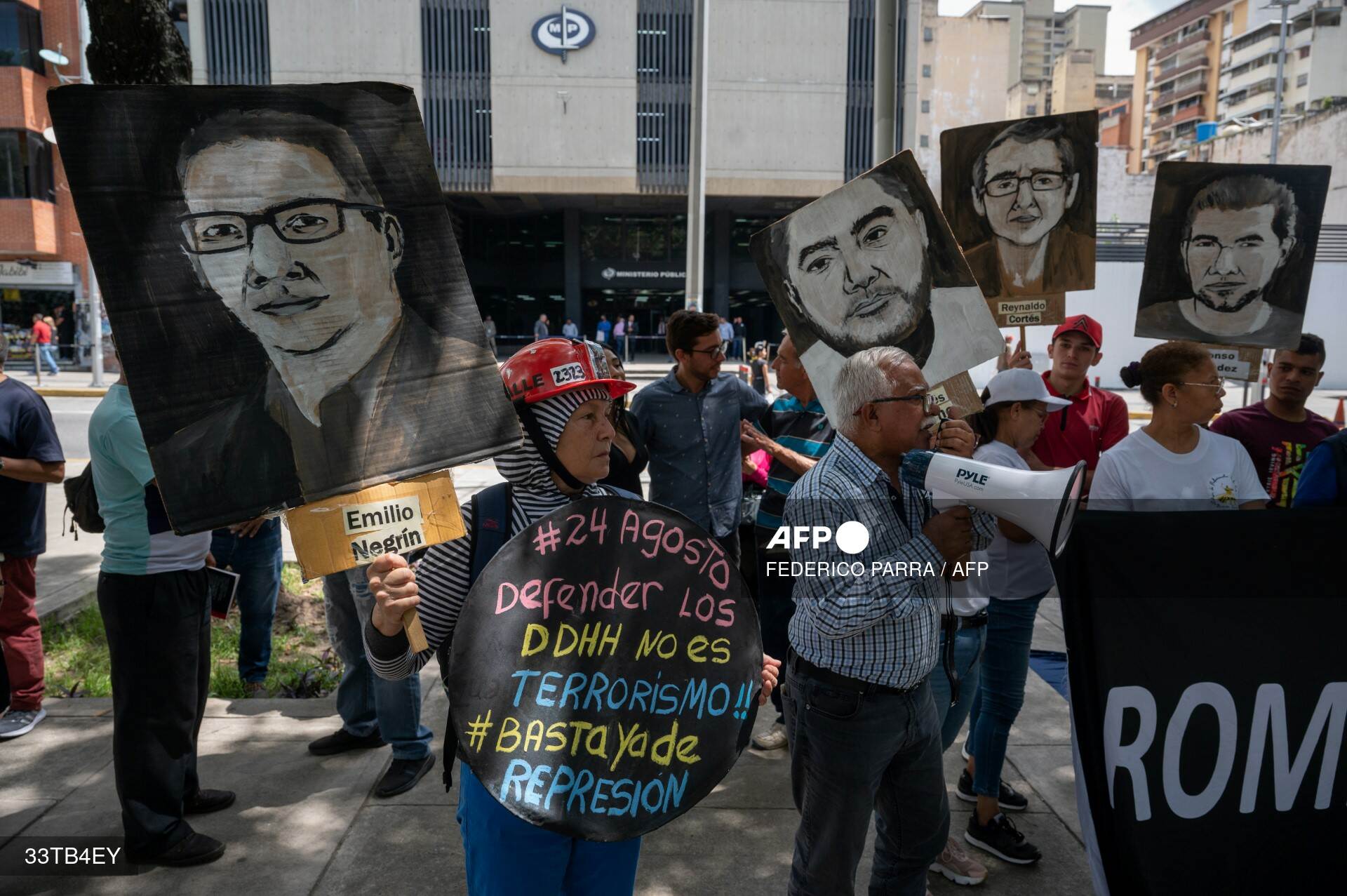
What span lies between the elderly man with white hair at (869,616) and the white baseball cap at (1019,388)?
2.99 feet

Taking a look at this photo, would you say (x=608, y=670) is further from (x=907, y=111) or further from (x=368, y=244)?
(x=907, y=111)

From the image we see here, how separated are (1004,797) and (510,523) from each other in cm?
271

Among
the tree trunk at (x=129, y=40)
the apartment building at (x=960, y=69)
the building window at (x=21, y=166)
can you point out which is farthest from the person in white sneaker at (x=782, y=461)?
the apartment building at (x=960, y=69)

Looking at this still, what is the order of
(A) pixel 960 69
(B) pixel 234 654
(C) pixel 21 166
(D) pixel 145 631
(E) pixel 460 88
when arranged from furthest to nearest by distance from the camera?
1. (A) pixel 960 69
2. (E) pixel 460 88
3. (C) pixel 21 166
4. (B) pixel 234 654
5. (D) pixel 145 631

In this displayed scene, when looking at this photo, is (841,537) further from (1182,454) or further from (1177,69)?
(1177,69)

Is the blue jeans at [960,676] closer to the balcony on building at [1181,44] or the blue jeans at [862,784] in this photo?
the blue jeans at [862,784]

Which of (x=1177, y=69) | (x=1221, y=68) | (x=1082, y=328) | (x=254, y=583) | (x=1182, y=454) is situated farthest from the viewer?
(x=1177, y=69)

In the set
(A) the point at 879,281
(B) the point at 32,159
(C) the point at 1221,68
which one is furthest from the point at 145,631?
(C) the point at 1221,68

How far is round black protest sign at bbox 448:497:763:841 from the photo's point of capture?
83.4 inches

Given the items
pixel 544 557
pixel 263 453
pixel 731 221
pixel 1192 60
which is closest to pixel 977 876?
pixel 544 557

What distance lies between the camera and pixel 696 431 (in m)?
4.73

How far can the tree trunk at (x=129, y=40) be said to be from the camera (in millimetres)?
4773

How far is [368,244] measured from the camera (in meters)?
2.17

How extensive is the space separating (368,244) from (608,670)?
1121 mm
